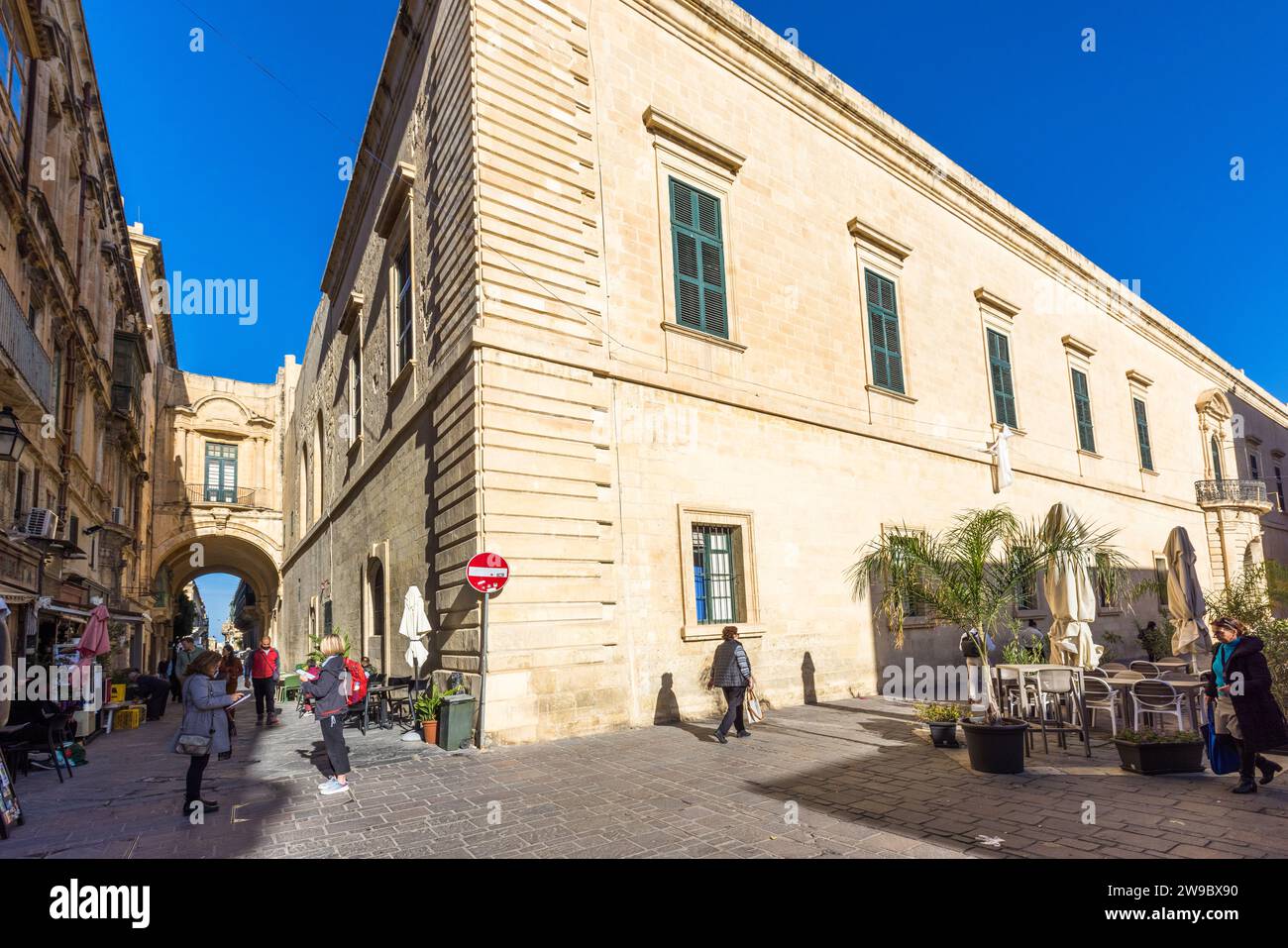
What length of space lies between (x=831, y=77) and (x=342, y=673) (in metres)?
14.6

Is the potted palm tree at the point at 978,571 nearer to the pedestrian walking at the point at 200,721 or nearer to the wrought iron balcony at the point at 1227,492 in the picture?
the pedestrian walking at the point at 200,721

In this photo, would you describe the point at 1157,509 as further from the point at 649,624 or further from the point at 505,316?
the point at 505,316

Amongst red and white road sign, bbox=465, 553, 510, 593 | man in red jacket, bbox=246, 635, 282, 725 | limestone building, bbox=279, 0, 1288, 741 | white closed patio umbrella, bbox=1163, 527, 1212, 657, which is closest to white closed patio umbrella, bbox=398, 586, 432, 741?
limestone building, bbox=279, 0, 1288, 741

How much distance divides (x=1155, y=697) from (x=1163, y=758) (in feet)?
5.37

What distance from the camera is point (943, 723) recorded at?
27.7 ft

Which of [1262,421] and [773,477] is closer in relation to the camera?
[773,477]

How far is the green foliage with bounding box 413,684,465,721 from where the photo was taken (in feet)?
30.4

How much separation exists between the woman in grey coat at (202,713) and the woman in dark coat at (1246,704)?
8348 mm

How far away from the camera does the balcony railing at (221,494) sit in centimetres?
3431

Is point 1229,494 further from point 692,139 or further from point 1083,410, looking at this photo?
point 692,139

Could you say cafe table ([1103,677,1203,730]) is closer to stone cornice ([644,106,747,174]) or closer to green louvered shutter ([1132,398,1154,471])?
stone cornice ([644,106,747,174])

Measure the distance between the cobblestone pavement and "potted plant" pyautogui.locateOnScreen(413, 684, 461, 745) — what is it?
205mm
